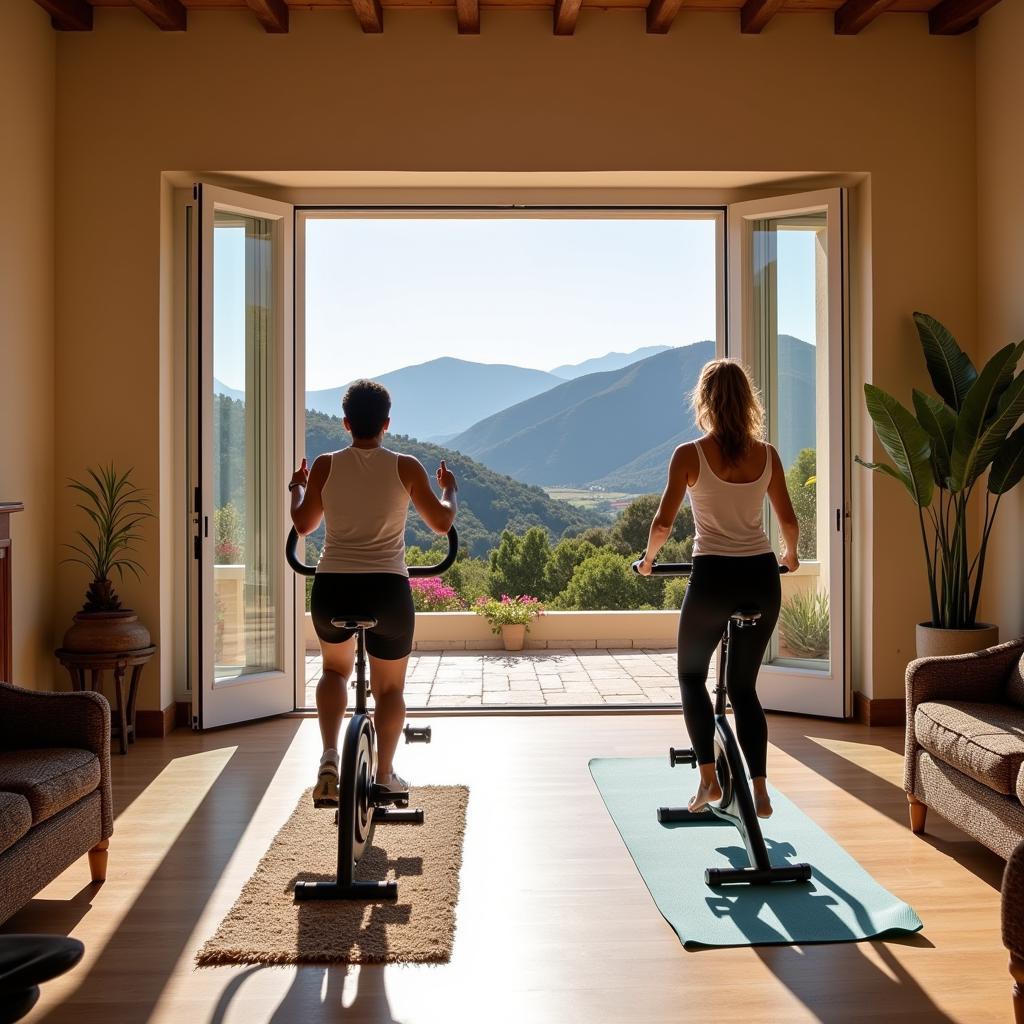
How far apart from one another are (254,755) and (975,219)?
445 centimetres

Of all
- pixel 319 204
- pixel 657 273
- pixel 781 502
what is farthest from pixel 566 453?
pixel 781 502

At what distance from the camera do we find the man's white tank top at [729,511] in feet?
9.88

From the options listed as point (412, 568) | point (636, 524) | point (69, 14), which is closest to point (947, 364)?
point (412, 568)

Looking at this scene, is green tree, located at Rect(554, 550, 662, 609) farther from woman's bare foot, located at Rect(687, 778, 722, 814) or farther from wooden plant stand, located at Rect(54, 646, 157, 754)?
woman's bare foot, located at Rect(687, 778, 722, 814)

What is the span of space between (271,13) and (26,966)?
481 centimetres

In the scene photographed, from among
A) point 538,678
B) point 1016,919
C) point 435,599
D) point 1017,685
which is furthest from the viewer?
point 435,599

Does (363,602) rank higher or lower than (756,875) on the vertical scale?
higher

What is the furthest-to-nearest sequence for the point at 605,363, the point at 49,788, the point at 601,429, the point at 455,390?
the point at 605,363 → the point at 455,390 → the point at 601,429 → the point at 49,788

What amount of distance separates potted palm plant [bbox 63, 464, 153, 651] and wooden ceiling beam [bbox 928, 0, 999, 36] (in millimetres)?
4644

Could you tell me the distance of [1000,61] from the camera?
493 cm

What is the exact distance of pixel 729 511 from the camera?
301cm

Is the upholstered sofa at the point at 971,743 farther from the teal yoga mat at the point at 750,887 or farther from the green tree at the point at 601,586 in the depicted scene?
the green tree at the point at 601,586

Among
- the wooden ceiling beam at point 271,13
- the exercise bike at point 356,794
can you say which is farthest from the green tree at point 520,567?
the exercise bike at point 356,794

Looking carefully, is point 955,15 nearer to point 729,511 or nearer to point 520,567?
point 729,511
